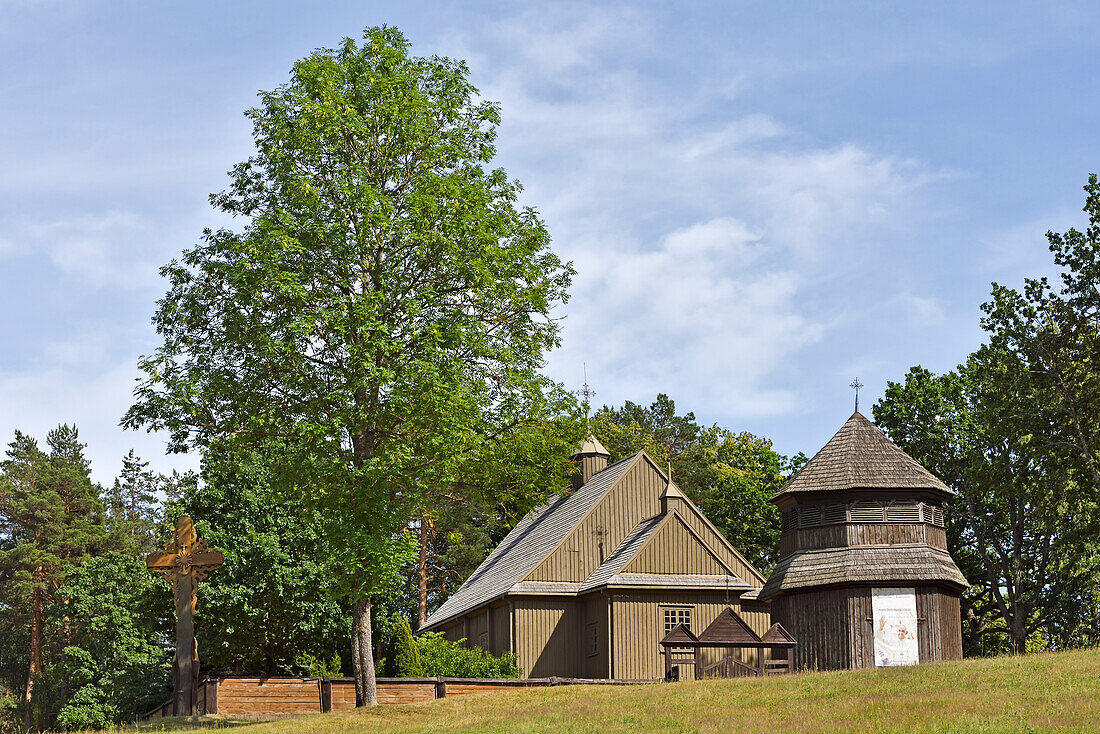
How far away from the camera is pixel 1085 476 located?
37500 millimetres

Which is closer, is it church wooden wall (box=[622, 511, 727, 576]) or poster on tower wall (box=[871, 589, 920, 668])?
poster on tower wall (box=[871, 589, 920, 668])

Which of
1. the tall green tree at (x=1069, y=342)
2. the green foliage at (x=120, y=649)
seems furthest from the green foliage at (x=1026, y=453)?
the green foliage at (x=120, y=649)

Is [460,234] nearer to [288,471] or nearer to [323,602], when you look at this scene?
[288,471]

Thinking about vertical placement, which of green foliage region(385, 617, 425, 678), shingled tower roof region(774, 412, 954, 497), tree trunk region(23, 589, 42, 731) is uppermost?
shingled tower roof region(774, 412, 954, 497)

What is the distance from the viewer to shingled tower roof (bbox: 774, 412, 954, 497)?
1516 inches

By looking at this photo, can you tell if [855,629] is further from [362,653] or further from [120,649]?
[120,649]

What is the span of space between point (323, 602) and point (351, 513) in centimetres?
1548

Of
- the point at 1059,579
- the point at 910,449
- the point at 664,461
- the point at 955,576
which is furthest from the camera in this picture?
the point at 664,461

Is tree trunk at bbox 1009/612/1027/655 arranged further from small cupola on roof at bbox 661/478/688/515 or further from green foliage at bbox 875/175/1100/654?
small cupola on roof at bbox 661/478/688/515

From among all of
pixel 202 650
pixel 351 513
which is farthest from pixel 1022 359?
pixel 202 650

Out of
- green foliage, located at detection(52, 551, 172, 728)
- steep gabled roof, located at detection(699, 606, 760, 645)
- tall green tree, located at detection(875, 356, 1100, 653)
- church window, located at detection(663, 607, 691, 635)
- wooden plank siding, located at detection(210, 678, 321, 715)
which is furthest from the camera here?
tall green tree, located at detection(875, 356, 1100, 653)

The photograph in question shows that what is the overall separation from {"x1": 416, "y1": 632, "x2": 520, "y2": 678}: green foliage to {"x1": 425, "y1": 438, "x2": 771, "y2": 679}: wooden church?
1.48 metres

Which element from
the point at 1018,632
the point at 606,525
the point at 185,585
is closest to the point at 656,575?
the point at 606,525

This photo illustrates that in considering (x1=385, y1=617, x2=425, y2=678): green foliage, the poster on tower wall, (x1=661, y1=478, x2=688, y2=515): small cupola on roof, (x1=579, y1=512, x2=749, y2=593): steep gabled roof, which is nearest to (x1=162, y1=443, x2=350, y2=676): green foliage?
(x1=385, y1=617, x2=425, y2=678): green foliage
